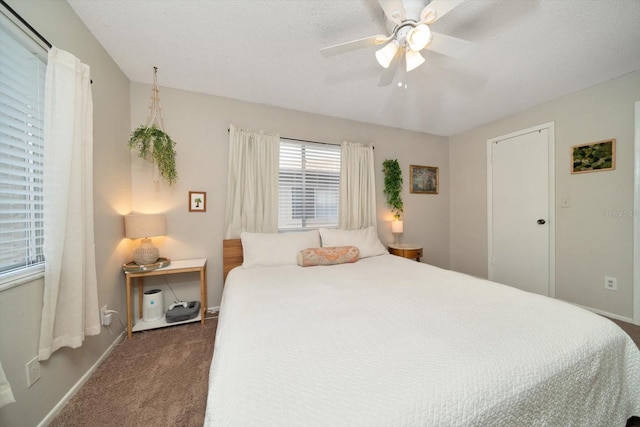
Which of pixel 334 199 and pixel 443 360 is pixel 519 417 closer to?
pixel 443 360

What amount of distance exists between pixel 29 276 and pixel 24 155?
63 cm

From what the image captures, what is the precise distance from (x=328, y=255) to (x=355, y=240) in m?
0.50

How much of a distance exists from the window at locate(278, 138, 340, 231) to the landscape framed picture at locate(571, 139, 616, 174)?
8.88 ft

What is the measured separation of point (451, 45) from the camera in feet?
4.57

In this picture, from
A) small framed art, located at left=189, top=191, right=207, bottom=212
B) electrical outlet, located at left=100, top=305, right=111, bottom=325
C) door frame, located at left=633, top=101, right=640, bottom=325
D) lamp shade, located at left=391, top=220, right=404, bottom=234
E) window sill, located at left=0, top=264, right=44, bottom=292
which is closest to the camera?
window sill, located at left=0, top=264, right=44, bottom=292

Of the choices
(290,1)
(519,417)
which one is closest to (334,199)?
(290,1)

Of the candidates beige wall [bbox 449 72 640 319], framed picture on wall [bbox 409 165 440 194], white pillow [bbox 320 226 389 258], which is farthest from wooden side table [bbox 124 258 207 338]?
beige wall [bbox 449 72 640 319]

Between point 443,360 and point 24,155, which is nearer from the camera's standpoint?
point 443,360

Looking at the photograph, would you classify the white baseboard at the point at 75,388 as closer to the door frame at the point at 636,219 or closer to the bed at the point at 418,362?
the bed at the point at 418,362

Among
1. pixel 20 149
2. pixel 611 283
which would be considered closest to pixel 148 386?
pixel 20 149

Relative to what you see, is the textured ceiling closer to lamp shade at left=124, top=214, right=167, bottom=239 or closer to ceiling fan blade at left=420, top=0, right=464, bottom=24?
ceiling fan blade at left=420, top=0, right=464, bottom=24

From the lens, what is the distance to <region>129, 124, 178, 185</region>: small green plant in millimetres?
1991

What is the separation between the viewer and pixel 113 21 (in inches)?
60.5

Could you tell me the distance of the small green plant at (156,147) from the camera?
199 centimetres
